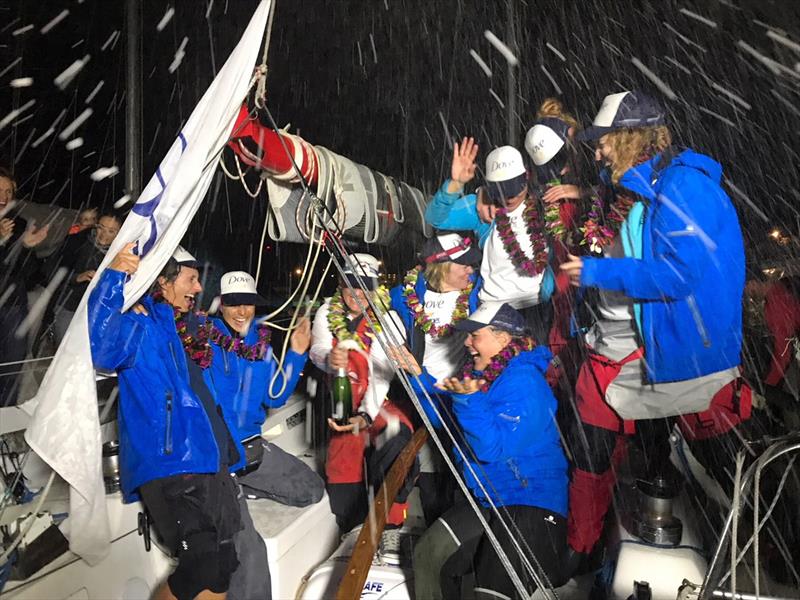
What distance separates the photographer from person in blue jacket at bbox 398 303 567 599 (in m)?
1.89

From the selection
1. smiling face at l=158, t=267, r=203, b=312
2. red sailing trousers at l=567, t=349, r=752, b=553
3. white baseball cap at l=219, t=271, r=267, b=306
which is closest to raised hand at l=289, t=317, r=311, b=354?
white baseball cap at l=219, t=271, r=267, b=306

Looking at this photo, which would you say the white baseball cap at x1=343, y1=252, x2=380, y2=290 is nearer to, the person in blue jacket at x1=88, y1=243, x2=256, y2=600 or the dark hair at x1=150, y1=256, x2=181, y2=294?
the dark hair at x1=150, y1=256, x2=181, y2=294

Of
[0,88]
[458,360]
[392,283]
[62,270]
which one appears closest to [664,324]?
[458,360]

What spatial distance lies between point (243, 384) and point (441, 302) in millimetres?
847

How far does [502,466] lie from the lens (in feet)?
6.42

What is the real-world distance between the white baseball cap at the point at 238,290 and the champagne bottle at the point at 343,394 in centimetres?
48

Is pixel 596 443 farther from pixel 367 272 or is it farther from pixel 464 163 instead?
pixel 367 272

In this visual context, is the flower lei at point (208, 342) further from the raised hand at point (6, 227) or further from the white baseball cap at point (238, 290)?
the raised hand at point (6, 227)

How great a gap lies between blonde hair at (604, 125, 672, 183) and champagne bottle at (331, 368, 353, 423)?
57.2 inches

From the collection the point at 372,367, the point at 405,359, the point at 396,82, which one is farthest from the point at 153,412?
the point at 396,82

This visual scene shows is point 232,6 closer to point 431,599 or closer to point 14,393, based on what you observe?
point 14,393

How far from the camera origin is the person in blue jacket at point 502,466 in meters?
1.89

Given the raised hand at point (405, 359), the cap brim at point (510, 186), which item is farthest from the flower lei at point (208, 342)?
the cap brim at point (510, 186)

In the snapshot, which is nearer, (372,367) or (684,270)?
(684,270)
